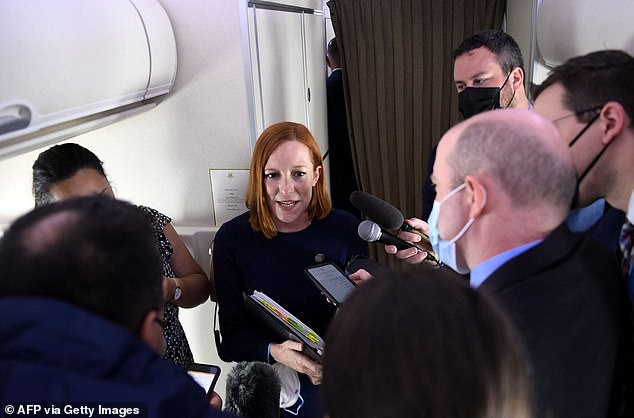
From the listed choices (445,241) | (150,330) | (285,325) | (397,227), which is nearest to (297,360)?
(285,325)

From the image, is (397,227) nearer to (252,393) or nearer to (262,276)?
(262,276)

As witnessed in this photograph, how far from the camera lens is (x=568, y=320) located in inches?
31.0

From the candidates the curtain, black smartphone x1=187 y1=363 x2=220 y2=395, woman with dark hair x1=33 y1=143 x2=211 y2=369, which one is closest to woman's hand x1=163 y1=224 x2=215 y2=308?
woman with dark hair x1=33 y1=143 x2=211 y2=369

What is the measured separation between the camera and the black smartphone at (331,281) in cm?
137

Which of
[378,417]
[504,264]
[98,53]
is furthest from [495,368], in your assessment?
[98,53]

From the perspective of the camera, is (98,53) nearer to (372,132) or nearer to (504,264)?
(504,264)

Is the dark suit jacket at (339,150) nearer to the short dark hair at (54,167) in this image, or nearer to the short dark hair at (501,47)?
the short dark hair at (501,47)

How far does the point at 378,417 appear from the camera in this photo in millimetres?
521

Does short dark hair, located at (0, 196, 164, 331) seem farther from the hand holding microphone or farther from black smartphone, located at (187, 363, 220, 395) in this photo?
the hand holding microphone

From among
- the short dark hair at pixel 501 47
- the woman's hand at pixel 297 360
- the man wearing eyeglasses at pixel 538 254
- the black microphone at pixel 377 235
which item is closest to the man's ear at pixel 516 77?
the short dark hair at pixel 501 47

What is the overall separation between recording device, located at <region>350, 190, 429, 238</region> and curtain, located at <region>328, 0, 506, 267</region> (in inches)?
52.7

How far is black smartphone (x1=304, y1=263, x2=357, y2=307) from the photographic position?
1.37 meters

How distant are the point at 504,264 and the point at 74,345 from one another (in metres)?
0.69

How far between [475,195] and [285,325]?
0.70 meters
